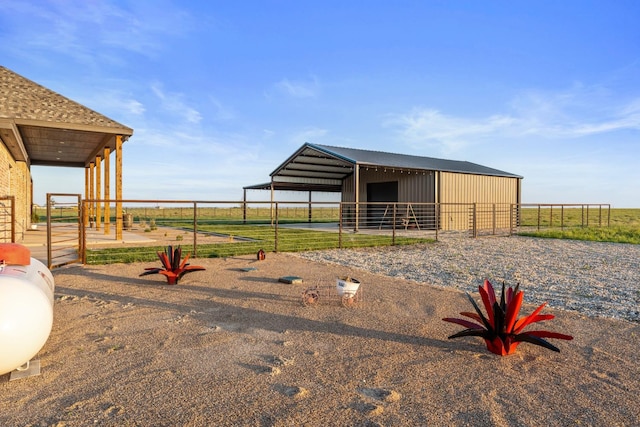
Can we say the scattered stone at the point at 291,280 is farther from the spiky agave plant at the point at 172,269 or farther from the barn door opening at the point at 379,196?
the barn door opening at the point at 379,196

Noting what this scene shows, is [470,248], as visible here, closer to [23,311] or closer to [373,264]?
[373,264]

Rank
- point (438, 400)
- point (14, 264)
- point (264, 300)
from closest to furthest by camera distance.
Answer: point (438, 400) < point (14, 264) < point (264, 300)

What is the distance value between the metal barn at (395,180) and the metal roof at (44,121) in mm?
10715

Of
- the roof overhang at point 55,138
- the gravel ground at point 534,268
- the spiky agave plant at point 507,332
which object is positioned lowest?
the gravel ground at point 534,268

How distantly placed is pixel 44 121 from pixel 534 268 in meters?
13.8

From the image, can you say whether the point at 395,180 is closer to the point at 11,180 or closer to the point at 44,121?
the point at 44,121

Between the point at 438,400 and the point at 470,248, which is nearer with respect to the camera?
the point at 438,400

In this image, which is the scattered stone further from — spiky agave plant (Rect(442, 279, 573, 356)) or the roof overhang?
the roof overhang

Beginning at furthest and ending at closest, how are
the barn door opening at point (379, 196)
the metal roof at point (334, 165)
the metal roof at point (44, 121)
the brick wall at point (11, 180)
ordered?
the barn door opening at point (379, 196), the metal roof at point (334, 165), the brick wall at point (11, 180), the metal roof at point (44, 121)

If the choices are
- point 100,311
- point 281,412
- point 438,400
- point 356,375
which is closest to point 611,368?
point 438,400

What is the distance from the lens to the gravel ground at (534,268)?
667 cm

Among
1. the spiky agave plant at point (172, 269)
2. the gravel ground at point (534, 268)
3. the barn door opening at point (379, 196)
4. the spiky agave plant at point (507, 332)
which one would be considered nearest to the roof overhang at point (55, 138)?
the spiky agave plant at point (172, 269)

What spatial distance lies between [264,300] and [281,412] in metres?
3.52

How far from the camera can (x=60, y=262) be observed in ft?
31.2
